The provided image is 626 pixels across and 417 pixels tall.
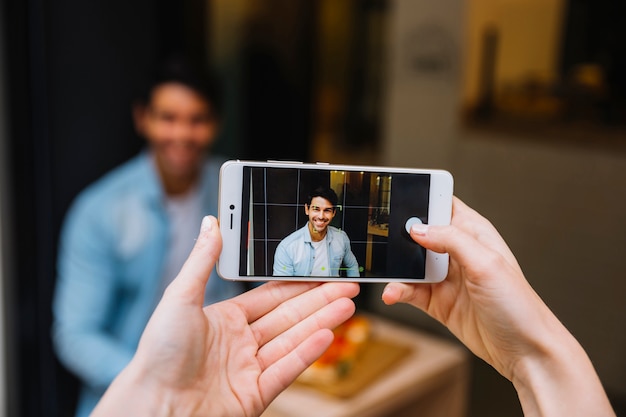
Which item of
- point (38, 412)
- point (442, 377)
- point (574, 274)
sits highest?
point (574, 274)

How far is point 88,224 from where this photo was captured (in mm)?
1563

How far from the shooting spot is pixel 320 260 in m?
0.72

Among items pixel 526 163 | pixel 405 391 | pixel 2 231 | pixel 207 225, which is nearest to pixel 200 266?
pixel 207 225

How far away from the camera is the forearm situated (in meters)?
0.63

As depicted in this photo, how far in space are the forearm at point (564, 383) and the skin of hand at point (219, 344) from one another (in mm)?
209

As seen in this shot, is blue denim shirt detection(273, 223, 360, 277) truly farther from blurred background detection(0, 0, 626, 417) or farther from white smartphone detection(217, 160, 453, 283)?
blurred background detection(0, 0, 626, 417)

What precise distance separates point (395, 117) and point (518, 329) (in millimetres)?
1951

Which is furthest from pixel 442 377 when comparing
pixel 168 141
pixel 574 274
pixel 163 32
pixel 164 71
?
pixel 163 32

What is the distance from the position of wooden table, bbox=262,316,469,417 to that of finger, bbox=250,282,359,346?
595 millimetres

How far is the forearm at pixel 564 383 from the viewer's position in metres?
0.63

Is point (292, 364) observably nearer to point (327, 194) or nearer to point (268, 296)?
point (268, 296)

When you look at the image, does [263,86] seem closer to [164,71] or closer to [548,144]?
[164,71]

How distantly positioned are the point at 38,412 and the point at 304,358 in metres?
1.34

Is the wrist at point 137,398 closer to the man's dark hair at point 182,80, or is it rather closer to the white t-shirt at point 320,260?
the white t-shirt at point 320,260
